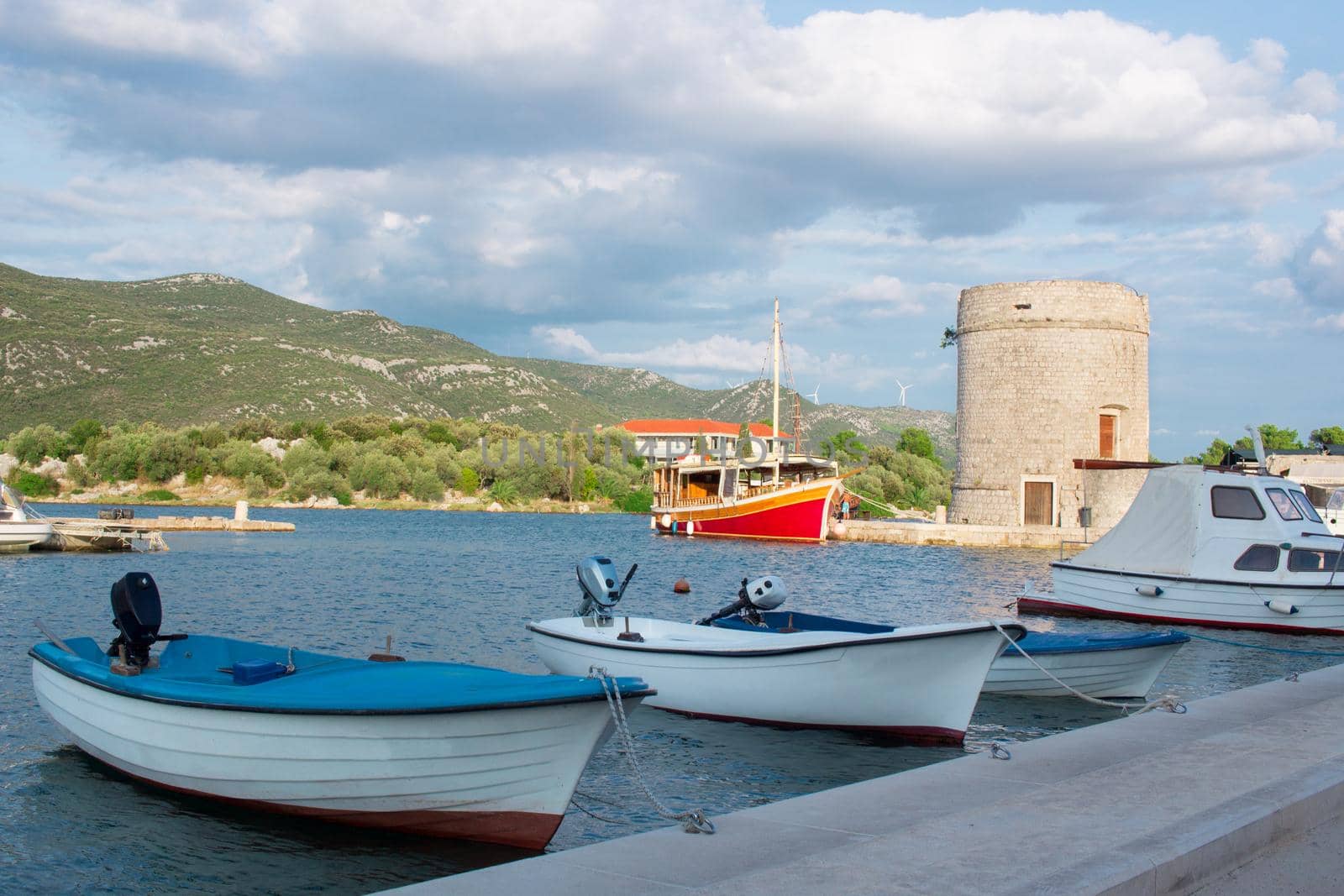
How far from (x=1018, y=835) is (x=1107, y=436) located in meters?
40.4

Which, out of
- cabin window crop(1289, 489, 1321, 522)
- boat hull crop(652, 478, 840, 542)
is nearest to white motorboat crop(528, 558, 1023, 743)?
cabin window crop(1289, 489, 1321, 522)

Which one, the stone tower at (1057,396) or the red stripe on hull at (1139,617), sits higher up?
the stone tower at (1057,396)

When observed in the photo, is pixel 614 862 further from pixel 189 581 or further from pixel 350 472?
pixel 350 472

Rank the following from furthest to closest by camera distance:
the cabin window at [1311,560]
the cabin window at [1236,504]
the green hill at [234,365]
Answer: the green hill at [234,365], the cabin window at [1236,504], the cabin window at [1311,560]

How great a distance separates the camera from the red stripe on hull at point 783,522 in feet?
172

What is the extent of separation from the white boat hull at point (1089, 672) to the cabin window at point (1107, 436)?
31.3m

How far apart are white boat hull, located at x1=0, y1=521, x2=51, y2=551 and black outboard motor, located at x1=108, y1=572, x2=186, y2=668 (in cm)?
3270

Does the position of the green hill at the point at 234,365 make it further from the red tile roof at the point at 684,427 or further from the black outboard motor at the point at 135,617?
the black outboard motor at the point at 135,617

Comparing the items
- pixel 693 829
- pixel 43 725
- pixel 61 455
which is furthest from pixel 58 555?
pixel 61 455

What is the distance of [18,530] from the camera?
3816cm

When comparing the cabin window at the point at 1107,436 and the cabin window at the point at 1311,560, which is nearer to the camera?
the cabin window at the point at 1311,560

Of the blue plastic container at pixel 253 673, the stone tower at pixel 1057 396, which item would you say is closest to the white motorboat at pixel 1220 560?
the blue plastic container at pixel 253 673

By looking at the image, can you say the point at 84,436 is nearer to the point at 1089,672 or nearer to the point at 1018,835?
the point at 1089,672

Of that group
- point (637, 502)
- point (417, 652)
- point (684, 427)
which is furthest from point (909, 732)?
point (684, 427)
